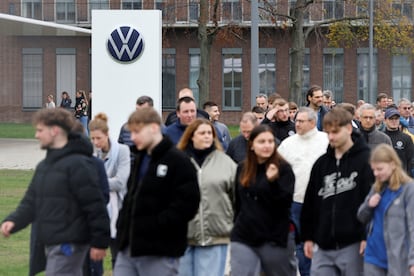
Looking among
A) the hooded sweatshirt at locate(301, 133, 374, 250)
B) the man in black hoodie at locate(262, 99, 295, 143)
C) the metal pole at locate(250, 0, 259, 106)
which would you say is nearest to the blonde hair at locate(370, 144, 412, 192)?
the hooded sweatshirt at locate(301, 133, 374, 250)

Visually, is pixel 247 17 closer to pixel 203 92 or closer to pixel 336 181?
pixel 203 92

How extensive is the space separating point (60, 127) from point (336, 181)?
2340 millimetres

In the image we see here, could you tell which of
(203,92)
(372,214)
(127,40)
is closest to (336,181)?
(372,214)

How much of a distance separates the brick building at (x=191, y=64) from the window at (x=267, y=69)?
0.19 feet

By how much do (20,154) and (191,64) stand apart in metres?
29.4

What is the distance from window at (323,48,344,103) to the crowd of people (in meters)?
50.3

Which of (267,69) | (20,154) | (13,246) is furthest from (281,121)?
Result: (267,69)

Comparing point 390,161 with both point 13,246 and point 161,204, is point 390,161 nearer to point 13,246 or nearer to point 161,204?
point 161,204

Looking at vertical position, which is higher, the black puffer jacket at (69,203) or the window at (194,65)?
the window at (194,65)

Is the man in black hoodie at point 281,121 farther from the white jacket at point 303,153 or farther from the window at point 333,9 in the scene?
the window at point 333,9

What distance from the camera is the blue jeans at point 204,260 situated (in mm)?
9078

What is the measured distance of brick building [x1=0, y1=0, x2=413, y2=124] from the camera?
59.1m

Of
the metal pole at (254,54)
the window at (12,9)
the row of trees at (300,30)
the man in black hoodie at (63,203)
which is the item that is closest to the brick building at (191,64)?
the window at (12,9)

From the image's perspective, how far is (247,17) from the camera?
58.4 meters
